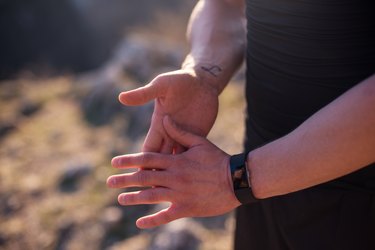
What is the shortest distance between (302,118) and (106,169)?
3.60 m

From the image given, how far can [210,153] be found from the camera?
1092 mm

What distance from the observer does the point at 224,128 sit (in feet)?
15.5

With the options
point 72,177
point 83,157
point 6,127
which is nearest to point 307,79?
point 72,177

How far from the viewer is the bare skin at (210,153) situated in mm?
923

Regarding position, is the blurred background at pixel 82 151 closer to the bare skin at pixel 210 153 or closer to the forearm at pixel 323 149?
the bare skin at pixel 210 153

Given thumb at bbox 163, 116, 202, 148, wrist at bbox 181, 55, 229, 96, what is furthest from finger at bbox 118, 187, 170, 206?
wrist at bbox 181, 55, 229, 96

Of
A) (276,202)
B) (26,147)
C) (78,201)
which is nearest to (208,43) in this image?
(276,202)

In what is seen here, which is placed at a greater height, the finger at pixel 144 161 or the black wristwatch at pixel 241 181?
the finger at pixel 144 161

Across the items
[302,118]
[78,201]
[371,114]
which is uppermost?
[371,114]

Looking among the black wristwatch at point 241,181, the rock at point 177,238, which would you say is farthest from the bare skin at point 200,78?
the rock at point 177,238

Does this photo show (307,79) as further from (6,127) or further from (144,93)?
(6,127)

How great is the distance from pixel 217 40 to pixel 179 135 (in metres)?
0.47

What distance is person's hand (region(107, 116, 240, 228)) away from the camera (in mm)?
1051

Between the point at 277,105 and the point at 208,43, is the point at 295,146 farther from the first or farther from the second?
the point at 208,43
